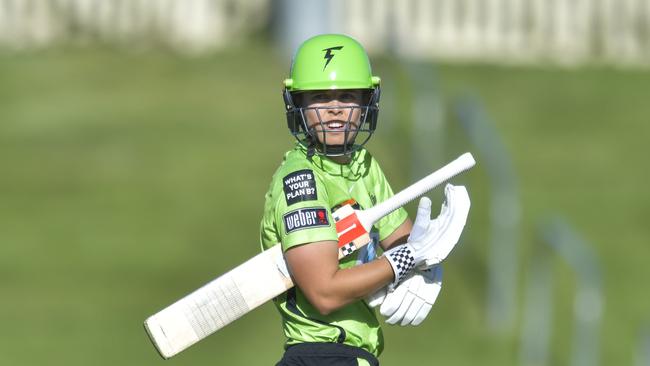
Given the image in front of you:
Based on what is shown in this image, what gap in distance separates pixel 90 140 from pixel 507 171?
18.1 ft

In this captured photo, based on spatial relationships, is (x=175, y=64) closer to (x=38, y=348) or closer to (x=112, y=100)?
(x=112, y=100)

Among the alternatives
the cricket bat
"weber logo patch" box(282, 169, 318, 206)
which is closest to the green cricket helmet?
"weber logo patch" box(282, 169, 318, 206)

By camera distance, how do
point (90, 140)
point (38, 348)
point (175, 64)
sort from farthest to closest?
point (175, 64)
point (90, 140)
point (38, 348)

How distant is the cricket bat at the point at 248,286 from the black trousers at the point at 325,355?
25 centimetres

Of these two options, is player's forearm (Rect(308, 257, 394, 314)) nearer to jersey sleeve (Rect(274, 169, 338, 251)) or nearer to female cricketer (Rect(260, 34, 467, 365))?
female cricketer (Rect(260, 34, 467, 365))

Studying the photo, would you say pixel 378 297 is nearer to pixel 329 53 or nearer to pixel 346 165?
pixel 346 165

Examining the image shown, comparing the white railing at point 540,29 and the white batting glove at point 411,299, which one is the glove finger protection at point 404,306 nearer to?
the white batting glove at point 411,299

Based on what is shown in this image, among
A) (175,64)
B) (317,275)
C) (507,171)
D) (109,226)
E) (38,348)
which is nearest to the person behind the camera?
(317,275)

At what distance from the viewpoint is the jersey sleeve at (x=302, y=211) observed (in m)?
6.26

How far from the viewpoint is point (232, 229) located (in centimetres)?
1611

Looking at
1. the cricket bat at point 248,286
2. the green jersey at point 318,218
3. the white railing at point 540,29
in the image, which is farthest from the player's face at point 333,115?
the white railing at point 540,29

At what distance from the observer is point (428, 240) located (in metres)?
6.35

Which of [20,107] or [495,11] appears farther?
[495,11]

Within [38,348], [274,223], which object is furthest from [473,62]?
[274,223]
